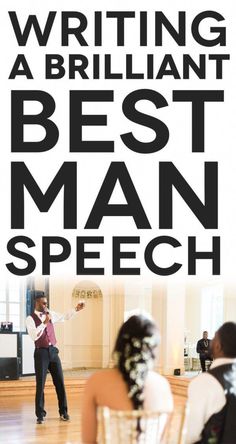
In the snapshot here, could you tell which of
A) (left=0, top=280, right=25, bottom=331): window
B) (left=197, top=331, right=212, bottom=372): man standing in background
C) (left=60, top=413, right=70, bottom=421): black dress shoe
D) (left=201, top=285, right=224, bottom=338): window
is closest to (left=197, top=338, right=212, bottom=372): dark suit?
(left=197, top=331, right=212, bottom=372): man standing in background

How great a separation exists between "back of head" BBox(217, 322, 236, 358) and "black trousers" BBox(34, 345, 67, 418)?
163 inches

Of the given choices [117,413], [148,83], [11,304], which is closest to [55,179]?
[148,83]

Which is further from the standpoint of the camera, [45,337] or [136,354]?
[45,337]

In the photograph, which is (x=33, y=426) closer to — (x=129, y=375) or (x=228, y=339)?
(x=228, y=339)

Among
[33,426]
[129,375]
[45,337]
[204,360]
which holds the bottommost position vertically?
[204,360]

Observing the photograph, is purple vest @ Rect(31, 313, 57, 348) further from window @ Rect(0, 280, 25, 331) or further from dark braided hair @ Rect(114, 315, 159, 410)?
window @ Rect(0, 280, 25, 331)

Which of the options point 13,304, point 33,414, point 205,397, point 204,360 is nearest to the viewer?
point 205,397

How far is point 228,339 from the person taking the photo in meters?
2.86

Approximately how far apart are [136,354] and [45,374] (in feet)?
15.2

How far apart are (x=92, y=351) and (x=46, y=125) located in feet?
35.7

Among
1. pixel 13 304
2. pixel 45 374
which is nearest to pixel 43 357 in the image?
pixel 45 374

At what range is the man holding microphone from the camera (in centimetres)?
665

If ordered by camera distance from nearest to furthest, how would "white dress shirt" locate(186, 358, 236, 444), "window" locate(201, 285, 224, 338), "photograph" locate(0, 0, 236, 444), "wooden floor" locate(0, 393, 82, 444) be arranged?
"white dress shirt" locate(186, 358, 236, 444) < "photograph" locate(0, 0, 236, 444) < "wooden floor" locate(0, 393, 82, 444) < "window" locate(201, 285, 224, 338)

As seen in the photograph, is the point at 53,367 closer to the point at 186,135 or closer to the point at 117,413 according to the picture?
the point at 186,135
